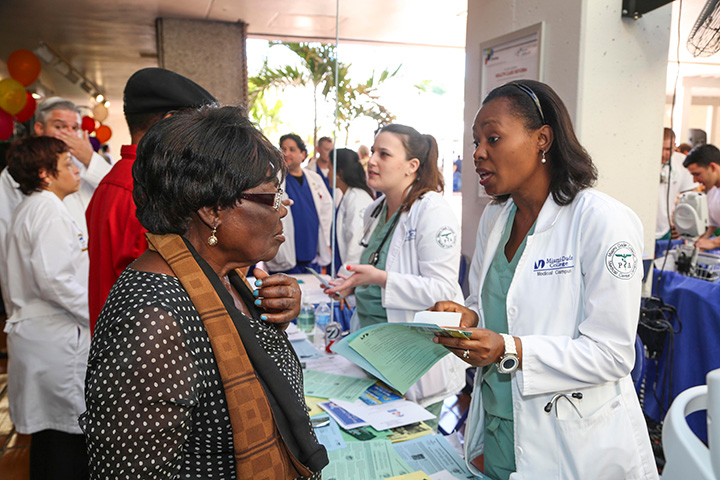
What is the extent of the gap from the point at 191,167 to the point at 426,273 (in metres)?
1.39

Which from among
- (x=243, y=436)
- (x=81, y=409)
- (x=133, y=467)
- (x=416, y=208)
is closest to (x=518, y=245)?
(x=416, y=208)

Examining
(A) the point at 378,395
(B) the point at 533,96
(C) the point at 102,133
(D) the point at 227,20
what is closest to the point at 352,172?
(D) the point at 227,20

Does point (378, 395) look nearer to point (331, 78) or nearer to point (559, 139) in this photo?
point (559, 139)

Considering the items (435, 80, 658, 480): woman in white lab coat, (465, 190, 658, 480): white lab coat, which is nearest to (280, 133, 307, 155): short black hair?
(435, 80, 658, 480): woman in white lab coat

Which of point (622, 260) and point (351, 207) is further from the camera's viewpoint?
point (351, 207)

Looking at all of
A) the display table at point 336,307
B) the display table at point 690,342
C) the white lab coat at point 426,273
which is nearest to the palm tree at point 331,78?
the display table at point 336,307

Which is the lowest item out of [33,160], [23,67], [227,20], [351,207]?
[351,207]

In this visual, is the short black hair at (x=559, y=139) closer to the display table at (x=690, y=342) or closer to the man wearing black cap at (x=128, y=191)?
the man wearing black cap at (x=128, y=191)

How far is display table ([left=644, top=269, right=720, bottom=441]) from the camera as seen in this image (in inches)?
113

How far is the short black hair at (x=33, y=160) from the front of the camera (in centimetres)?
264

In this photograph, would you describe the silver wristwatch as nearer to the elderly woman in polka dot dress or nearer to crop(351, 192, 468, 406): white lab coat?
the elderly woman in polka dot dress

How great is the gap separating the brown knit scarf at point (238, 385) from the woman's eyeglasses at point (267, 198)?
0.15 metres

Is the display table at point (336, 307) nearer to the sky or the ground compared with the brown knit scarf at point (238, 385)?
nearer to the ground

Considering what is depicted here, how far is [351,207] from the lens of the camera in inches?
182
